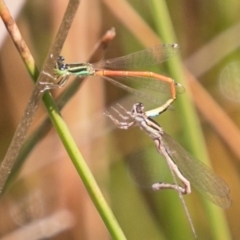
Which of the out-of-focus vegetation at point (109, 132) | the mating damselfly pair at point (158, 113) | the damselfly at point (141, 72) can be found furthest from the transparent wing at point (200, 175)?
the out-of-focus vegetation at point (109, 132)

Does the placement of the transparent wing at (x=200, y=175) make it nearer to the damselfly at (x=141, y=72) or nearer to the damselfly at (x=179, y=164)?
the damselfly at (x=179, y=164)

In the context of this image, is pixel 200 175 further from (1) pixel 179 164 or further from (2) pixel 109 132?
(2) pixel 109 132

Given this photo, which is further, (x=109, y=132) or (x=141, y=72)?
(x=109, y=132)

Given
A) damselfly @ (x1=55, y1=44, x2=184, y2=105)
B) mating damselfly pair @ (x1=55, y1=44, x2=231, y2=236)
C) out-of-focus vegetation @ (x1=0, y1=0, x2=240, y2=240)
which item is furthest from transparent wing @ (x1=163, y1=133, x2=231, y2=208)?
out-of-focus vegetation @ (x1=0, y1=0, x2=240, y2=240)

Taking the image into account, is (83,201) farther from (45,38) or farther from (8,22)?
(8,22)

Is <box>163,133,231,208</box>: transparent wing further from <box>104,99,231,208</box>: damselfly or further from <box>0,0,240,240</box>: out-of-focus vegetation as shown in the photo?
<box>0,0,240,240</box>: out-of-focus vegetation

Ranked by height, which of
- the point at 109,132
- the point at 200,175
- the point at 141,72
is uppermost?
the point at 109,132

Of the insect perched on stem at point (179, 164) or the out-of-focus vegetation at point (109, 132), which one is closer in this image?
the insect perched on stem at point (179, 164)

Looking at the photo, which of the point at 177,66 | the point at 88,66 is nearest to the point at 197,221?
the point at 177,66

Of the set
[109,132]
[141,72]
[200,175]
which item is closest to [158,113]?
[141,72]
